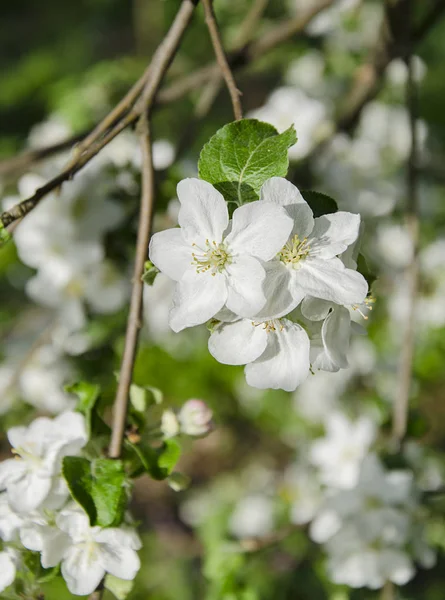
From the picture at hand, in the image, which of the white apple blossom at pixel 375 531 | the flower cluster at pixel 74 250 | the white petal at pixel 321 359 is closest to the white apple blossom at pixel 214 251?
the white petal at pixel 321 359

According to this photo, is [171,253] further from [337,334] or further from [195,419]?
[195,419]

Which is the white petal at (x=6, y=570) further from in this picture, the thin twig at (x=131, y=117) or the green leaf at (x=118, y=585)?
the thin twig at (x=131, y=117)

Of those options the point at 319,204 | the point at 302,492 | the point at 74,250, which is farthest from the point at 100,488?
the point at 302,492

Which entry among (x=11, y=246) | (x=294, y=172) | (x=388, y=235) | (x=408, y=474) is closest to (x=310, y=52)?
(x=388, y=235)

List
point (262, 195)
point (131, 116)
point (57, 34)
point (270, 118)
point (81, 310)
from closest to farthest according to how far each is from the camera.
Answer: point (262, 195)
point (131, 116)
point (81, 310)
point (270, 118)
point (57, 34)

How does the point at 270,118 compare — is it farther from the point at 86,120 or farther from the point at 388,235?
the point at 86,120
